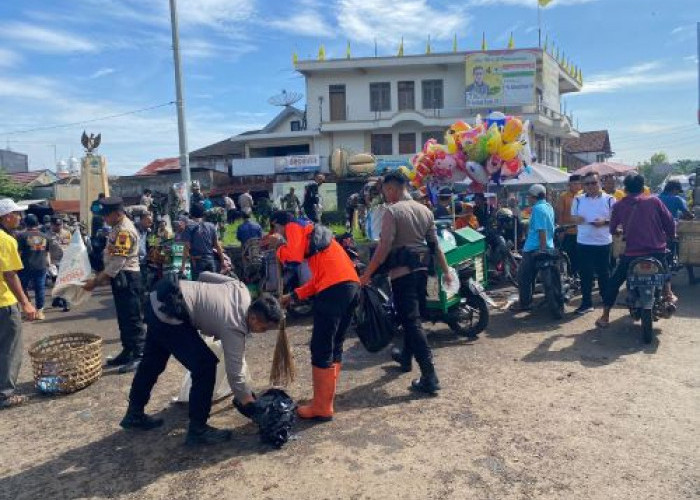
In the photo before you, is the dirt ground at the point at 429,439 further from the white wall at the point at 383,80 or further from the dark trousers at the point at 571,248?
the white wall at the point at 383,80

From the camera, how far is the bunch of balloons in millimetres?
9664

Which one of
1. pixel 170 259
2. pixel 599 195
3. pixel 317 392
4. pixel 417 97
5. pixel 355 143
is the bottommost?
pixel 317 392

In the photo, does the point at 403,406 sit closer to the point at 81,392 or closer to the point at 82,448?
the point at 82,448

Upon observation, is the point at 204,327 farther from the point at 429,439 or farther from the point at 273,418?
the point at 429,439

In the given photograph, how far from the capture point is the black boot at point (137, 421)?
4.33 m

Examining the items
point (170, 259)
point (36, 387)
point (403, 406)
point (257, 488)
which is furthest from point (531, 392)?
point (170, 259)

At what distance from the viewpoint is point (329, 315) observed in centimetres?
430

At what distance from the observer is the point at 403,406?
4598 millimetres

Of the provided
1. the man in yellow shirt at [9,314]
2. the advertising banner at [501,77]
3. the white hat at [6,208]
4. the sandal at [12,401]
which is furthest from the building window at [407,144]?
the sandal at [12,401]

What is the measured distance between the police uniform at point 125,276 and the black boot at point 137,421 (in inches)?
66.5

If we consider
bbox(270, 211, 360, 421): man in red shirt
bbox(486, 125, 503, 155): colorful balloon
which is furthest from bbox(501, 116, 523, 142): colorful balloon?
bbox(270, 211, 360, 421): man in red shirt

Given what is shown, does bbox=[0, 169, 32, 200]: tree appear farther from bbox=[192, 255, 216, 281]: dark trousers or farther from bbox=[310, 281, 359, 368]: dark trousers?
bbox=[310, 281, 359, 368]: dark trousers

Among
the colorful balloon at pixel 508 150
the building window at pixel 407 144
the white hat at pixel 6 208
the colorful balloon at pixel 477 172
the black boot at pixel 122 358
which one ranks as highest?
the building window at pixel 407 144

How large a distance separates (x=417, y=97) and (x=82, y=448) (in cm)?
3063
